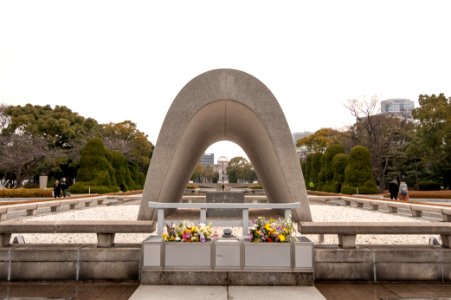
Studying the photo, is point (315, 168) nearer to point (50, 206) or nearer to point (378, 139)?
point (378, 139)

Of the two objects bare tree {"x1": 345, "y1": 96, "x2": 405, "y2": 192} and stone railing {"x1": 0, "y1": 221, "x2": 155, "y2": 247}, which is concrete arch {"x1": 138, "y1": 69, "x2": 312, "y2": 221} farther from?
bare tree {"x1": 345, "y1": 96, "x2": 405, "y2": 192}

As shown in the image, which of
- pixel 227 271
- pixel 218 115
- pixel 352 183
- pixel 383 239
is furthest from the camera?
pixel 352 183

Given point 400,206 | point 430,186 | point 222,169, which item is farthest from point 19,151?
point 430,186

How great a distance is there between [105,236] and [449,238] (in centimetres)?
646

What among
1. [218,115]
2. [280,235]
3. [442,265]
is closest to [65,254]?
[280,235]

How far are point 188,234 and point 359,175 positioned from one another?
27320 mm

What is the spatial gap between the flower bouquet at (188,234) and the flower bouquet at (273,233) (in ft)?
2.60

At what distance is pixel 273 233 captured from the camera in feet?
18.6

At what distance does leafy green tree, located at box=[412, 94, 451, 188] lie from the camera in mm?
35750

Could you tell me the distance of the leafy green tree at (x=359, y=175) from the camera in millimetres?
29359

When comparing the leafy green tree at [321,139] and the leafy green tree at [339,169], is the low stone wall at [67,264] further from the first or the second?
the leafy green tree at [321,139]

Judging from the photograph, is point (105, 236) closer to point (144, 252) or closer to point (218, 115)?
point (144, 252)

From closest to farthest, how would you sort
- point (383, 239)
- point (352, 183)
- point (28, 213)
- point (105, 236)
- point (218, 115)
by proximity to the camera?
point (105, 236)
point (383, 239)
point (218, 115)
point (28, 213)
point (352, 183)

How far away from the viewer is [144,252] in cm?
555
